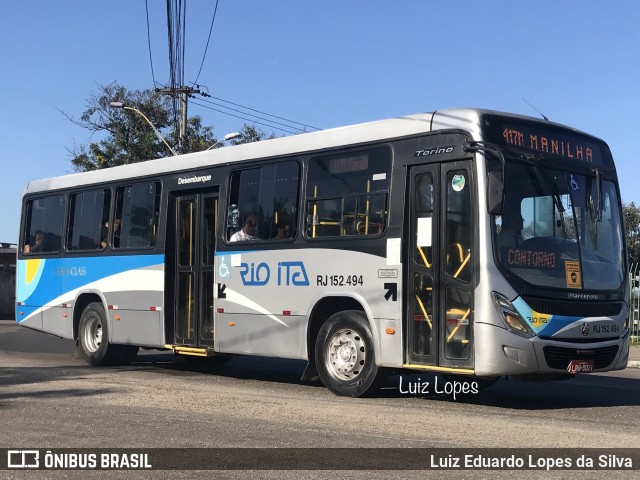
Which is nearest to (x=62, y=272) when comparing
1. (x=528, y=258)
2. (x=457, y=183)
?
(x=457, y=183)

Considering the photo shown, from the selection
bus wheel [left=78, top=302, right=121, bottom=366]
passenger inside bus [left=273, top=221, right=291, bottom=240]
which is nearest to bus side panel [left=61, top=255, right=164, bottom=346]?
bus wheel [left=78, top=302, right=121, bottom=366]

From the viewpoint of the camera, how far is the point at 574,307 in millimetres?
10977

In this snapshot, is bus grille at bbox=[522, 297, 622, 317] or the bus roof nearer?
bus grille at bbox=[522, 297, 622, 317]

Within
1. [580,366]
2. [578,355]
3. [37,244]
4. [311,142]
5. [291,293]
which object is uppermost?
[311,142]

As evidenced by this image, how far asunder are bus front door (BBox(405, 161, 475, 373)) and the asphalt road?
680 mm

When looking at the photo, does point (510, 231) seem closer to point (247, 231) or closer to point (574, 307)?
point (574, 307)

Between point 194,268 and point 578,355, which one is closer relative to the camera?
point 578,355

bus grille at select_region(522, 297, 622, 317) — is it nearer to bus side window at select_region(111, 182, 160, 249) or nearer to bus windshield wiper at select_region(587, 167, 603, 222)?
bus windshield wiper at select_region(587, 167, 603, 222)

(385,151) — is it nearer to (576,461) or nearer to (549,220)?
(549,220)

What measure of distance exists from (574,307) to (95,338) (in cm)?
921

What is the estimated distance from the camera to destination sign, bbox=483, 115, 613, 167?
36.3 feet

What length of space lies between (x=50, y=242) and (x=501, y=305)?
1048 cm

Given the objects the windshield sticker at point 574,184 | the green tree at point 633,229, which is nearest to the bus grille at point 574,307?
the windshield sticker at point 574,184

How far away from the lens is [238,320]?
13.9 m
